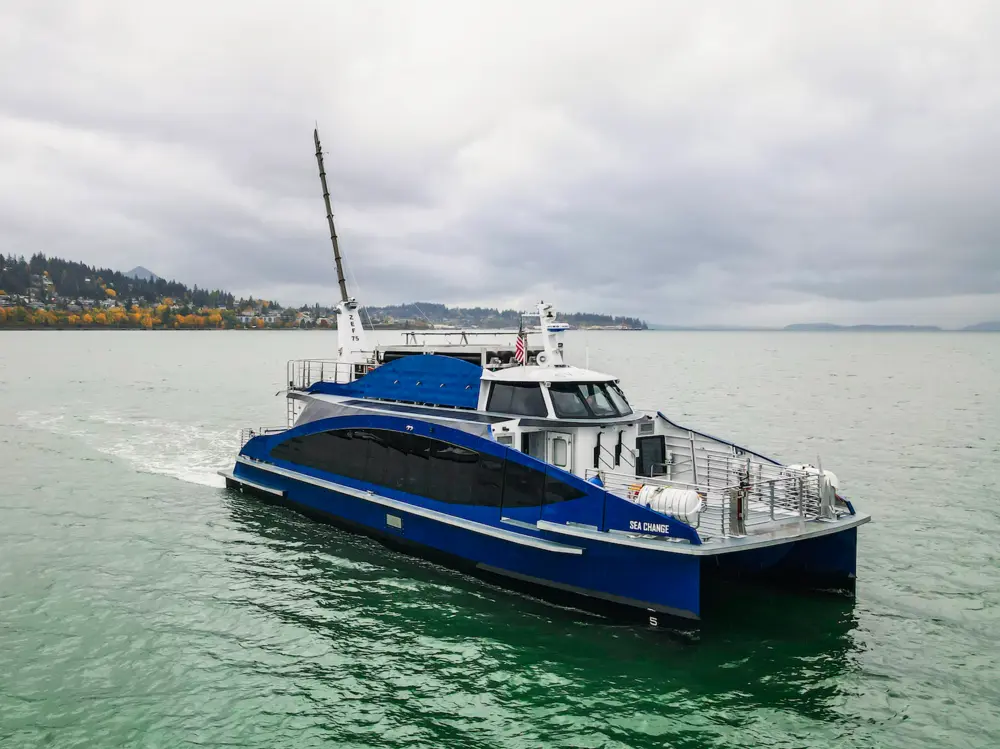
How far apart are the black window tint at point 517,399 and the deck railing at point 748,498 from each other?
1.84 meters

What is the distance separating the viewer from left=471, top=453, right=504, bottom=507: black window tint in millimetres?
13664

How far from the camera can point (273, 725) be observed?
9.60 metres

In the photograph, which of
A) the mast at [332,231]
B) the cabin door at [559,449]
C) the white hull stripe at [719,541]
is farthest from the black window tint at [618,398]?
the mast at [332,231]

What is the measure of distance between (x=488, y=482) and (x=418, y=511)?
2102mm

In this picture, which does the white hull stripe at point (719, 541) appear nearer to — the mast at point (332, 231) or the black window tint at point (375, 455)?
the black window tint at point (375, 455)

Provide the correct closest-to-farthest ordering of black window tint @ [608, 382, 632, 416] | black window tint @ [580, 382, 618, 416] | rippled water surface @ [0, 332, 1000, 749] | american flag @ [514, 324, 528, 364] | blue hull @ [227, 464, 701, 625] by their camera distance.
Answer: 1. rippled water surface @ [0, 332, 1000, 749]
2. blue hull @ [227, 464, 701, 625]
3. black window tint @ [580, 382, 618, 416]
4. black window tint @ [608, 382, 632, 416]
5. american flag @ [514, 324, 528, 364]

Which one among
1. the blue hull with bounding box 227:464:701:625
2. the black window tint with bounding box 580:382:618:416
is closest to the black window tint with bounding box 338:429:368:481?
the blue hull with bounding box 227:464:701:625

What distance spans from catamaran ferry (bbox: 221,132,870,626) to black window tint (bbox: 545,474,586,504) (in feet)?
0.07

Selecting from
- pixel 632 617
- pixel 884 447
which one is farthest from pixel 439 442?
pixel 884 447

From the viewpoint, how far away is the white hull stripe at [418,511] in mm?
12625

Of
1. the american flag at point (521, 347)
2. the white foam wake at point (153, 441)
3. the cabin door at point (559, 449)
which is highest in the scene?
the american flag at point (521, 347)

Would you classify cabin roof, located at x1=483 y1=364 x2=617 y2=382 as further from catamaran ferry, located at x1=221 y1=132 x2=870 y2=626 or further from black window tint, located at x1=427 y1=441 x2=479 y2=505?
black window tint, located at x1=427 y1=441 x2=479 y2=505

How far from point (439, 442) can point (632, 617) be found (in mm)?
5202

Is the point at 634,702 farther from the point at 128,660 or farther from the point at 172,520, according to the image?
the point at 172,520
